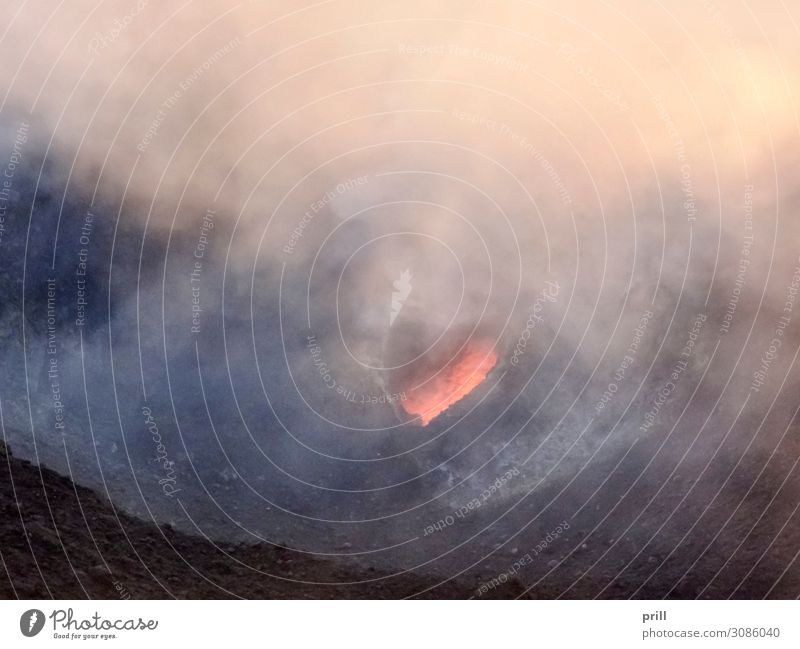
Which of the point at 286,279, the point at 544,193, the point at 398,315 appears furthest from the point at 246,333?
the point at 544,193

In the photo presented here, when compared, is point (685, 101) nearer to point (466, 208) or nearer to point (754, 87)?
point (754, 87)

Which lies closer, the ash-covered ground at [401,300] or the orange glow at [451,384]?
the ash-covered ground at [401,300]

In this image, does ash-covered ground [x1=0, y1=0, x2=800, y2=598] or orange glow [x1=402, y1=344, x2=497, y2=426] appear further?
orange glow [x1=402, y1=344, x2=497, y2=426]

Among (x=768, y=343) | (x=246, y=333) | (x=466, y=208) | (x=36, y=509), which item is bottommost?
(x=36, y=509)

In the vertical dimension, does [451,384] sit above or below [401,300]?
below
